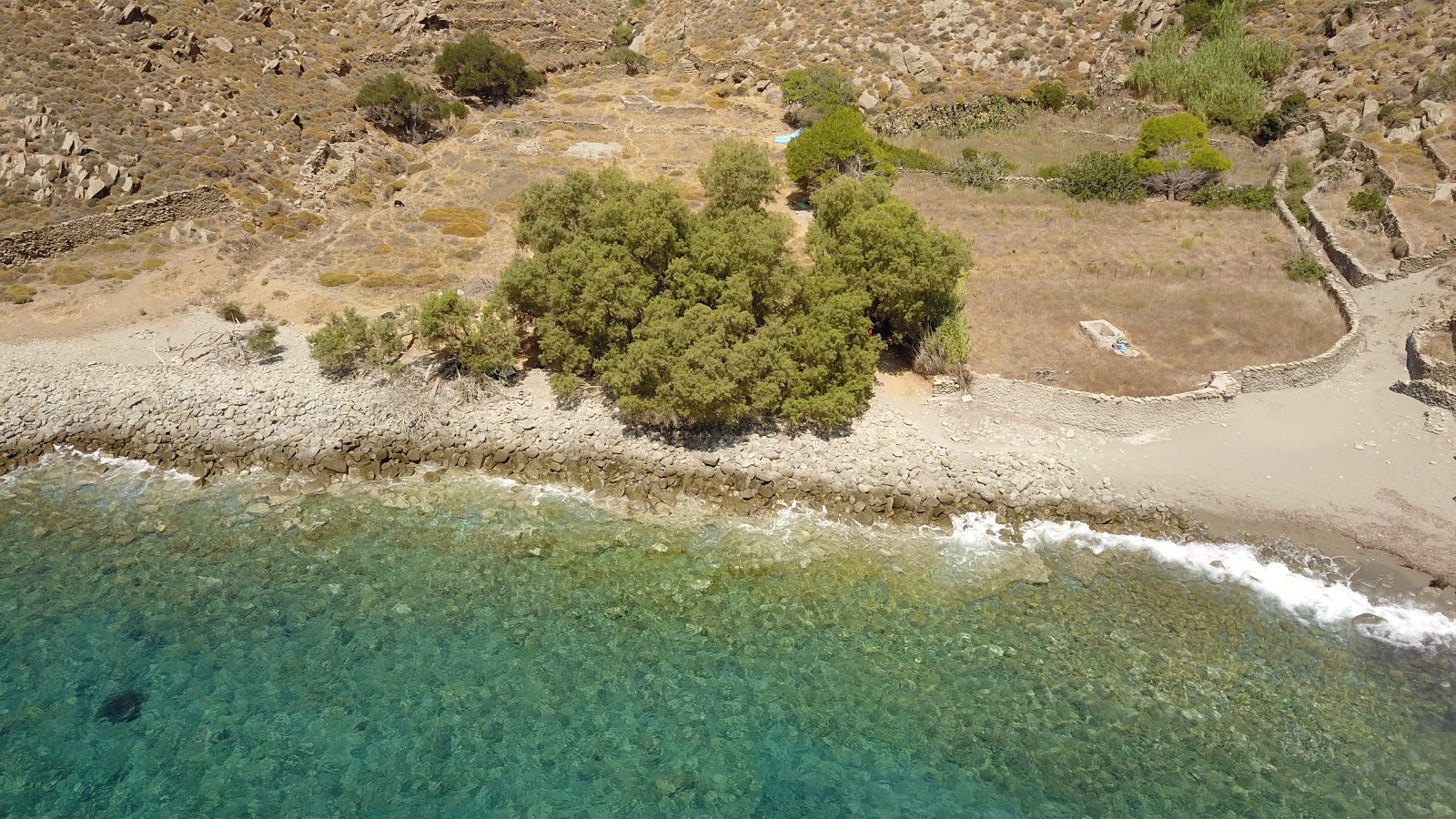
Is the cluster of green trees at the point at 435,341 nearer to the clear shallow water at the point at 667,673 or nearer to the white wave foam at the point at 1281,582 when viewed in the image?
the clear shallow water at the point at 667,673

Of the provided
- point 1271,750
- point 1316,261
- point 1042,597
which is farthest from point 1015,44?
point 1271,750

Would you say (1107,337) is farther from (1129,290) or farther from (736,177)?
(736,177)

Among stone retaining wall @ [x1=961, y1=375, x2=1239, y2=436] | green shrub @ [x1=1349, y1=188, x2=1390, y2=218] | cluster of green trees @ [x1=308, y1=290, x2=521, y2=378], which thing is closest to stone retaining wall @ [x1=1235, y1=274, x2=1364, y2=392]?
stone retaining wall @ [x1=961, y1=375, x2=1239, y2=436]

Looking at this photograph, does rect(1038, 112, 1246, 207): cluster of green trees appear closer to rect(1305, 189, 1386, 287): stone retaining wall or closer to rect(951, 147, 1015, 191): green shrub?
rect(951, 147, 1015, 191): green shrub

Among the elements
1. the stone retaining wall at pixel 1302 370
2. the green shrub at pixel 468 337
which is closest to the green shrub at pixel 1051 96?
the stone retaining wall at pixel 1302 370

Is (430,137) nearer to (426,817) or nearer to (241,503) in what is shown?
(241,503)
